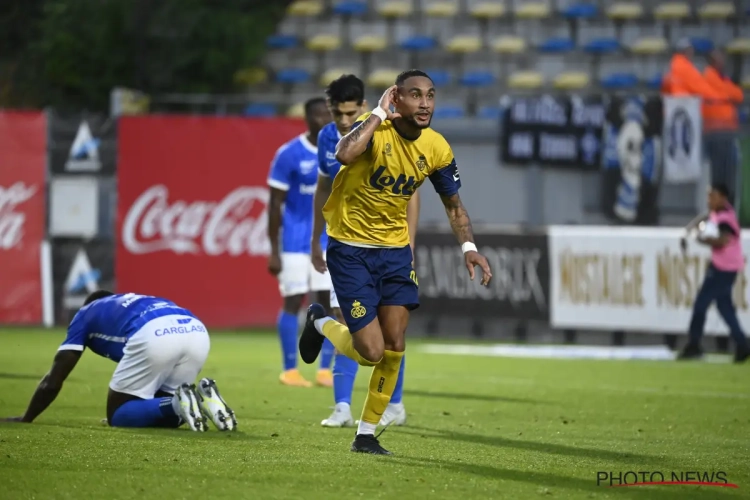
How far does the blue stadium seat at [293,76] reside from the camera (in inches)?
986

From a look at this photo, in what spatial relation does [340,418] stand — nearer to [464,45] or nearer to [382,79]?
[382,79]

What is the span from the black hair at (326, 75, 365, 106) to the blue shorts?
1882 millimetres

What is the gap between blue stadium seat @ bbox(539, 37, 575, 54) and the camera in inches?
978

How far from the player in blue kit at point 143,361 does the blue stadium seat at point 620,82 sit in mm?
16262

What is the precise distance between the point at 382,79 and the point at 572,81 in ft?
11.4

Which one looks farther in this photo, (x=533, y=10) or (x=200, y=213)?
(x=533, y=10)

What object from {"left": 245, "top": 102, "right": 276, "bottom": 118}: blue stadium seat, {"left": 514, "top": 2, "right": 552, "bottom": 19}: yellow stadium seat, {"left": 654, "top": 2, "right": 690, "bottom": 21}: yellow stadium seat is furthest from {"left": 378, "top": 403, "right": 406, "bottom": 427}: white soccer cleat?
{"left": 654, "top": 2, "right": 690, "bottom": 21}: yellow stadium seat

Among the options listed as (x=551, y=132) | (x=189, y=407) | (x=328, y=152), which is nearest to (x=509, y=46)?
(x=551, y=132)

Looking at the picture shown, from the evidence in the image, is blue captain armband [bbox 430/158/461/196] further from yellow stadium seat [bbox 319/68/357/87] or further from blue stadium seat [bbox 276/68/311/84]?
blue stadium seat [bbox 276/68/311/84]

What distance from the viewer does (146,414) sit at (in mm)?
8750

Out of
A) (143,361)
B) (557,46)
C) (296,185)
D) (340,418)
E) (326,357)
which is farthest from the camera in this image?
(557,46)

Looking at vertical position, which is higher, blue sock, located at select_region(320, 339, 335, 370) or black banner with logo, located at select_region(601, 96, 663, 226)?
black banner with logo, located at select_region(601, 96, 663, 226)

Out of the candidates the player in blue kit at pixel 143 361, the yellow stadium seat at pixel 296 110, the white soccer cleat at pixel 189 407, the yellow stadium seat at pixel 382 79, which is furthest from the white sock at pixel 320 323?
the yellow stadium seat at pixel 382 79

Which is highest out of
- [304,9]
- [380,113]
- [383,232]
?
[304,9]
